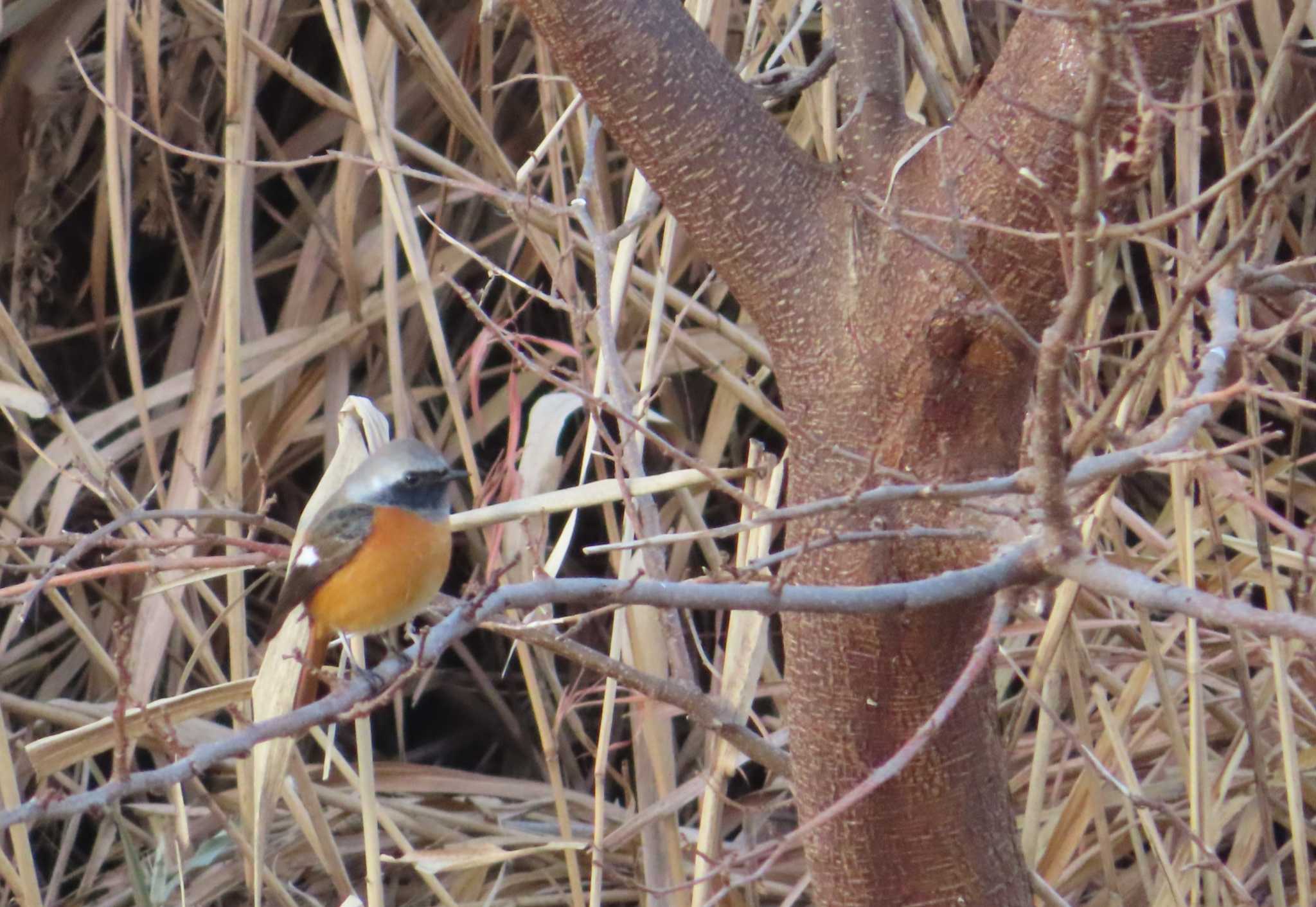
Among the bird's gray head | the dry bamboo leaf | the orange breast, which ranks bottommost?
the dry bamboo leaf

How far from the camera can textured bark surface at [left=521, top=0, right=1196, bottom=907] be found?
147 centimetres

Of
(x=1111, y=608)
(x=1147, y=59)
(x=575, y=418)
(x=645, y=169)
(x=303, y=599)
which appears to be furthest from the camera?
(x=575, y=418)

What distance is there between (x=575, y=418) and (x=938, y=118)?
1.16m

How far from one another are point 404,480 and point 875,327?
→ 81 centimetres

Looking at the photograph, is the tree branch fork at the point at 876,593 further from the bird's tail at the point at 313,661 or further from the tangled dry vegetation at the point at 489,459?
the bird's tail at the point at 313,661

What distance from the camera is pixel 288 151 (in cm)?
302

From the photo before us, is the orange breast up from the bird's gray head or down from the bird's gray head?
down

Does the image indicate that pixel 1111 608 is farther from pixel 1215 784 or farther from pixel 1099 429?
pixel 1099 429

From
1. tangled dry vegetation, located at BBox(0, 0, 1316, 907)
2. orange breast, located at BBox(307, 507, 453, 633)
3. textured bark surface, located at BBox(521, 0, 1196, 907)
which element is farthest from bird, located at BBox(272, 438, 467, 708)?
textured bark surface, located at BBox(521, 0, 1196, 907)

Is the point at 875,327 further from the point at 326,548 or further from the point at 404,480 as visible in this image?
the point at 326,548

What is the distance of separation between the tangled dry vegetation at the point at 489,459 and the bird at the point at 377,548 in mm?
109

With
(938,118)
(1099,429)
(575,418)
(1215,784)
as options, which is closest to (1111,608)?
(1215,784)

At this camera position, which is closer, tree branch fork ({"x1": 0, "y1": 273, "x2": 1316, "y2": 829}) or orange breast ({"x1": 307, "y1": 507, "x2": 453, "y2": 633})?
tree branch fork ({"x1": 0, "y1": 273, "x2": 1316, "y2": 829})

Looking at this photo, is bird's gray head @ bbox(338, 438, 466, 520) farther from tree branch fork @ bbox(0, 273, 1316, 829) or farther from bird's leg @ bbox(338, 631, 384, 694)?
→ tree branch fork @ bbox(0, 273, 1316, 829)
